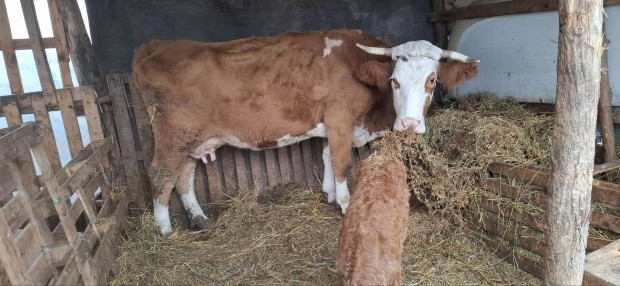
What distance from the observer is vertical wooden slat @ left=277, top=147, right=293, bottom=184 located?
19.6 feet

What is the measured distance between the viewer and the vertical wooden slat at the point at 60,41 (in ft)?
15.7

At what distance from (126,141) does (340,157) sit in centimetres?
267

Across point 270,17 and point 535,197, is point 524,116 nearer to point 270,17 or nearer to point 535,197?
point 535,197

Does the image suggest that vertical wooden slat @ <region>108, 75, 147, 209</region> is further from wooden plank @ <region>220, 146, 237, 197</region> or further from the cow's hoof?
wooden plank @ <region>220, 146, 237, 197</region>

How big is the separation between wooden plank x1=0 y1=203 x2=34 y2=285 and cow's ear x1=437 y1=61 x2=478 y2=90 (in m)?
4.22

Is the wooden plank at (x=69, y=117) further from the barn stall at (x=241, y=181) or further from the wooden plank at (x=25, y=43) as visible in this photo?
the wooden plank at (x=25, y=43)

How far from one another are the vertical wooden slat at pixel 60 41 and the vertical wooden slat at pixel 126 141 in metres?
0.46

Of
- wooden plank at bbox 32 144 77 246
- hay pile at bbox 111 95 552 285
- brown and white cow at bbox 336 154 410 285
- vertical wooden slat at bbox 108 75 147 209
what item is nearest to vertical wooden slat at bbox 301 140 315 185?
hay pile at bbox 111 95 552 285

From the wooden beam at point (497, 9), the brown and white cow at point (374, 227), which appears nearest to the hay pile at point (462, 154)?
the brown and white cow at point (374, 227)

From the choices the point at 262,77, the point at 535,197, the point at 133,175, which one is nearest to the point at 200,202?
the point at 133,175

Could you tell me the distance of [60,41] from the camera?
4.86m

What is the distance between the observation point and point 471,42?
246 inches

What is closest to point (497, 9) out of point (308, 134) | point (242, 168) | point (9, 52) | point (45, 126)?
point (308, 134)

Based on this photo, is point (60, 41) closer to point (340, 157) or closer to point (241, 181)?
point (241, 181)
